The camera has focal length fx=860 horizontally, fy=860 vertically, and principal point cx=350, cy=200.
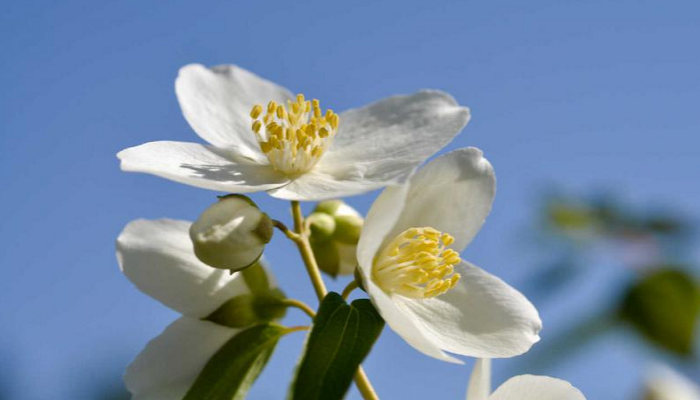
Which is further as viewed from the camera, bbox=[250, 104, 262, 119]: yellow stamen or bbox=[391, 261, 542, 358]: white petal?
bbox=[250, 104, 262, 119]: yellow stamen

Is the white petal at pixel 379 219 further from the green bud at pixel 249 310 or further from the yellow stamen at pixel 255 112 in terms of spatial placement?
the yellow stamen at pixel 255 112

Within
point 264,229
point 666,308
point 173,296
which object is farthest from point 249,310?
point 666,308

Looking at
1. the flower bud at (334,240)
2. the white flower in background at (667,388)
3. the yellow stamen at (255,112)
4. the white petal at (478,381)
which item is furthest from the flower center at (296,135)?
the white flower in background at (667,388)

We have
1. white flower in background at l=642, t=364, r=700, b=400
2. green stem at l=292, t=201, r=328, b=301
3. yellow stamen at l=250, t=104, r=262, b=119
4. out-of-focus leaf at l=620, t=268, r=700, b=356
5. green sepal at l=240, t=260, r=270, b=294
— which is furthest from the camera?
out-of-focus leaf at l=620, t=268, r=700, b=356

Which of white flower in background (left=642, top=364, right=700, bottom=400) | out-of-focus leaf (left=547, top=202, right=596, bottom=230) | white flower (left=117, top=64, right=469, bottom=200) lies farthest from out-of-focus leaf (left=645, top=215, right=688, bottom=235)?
white flower (left=117, top=64, right=469, bottom=200)

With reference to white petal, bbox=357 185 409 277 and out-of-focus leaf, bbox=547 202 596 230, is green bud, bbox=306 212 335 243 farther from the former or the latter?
out-of-focus leaf, bbox=547 202 596 230
